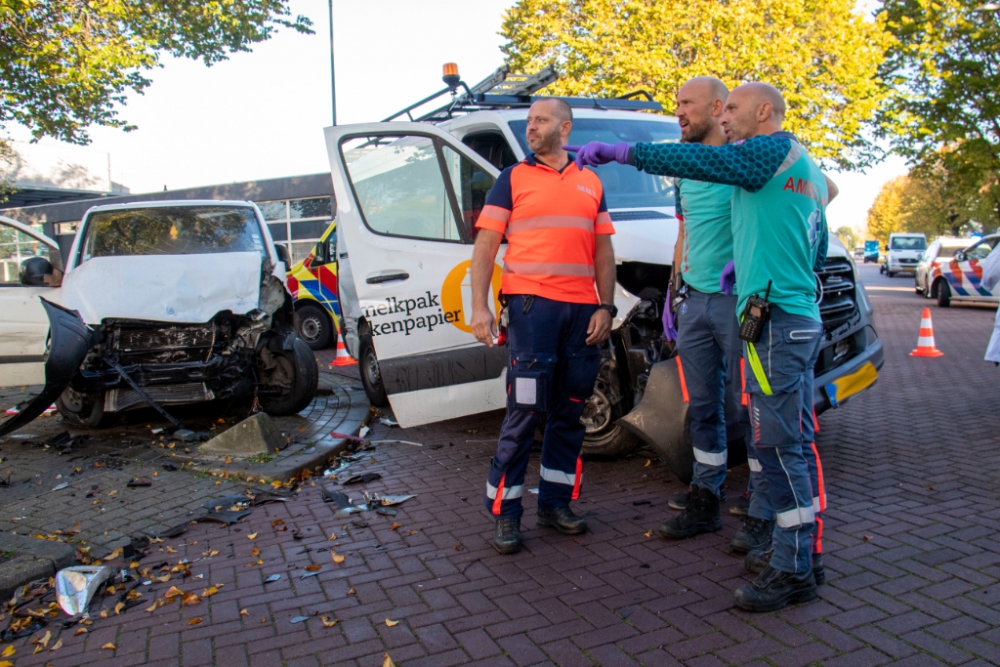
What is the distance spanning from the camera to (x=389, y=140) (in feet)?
18.7

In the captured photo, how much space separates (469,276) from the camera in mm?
4938

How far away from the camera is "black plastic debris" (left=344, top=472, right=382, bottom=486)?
4.95 meters

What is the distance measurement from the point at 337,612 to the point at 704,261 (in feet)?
7.02

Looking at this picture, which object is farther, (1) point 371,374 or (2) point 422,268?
(1) point 371,374

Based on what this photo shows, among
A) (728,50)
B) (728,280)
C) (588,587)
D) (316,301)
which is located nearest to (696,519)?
(588,587)

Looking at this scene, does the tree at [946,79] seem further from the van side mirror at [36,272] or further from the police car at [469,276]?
the van side mirror at [36,272]

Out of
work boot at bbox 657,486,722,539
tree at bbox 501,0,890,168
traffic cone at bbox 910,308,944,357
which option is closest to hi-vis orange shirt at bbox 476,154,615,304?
work boot at bbox 657,486,722,539

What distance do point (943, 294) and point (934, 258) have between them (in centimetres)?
172

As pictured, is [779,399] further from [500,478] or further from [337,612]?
[337,612]

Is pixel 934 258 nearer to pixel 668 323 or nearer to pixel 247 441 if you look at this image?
pixel 668 323

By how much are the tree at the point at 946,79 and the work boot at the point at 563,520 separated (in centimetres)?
2116

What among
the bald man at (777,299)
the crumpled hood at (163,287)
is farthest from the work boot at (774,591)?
the crumpled hood at (163,287)

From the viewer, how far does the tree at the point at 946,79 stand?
21500mm

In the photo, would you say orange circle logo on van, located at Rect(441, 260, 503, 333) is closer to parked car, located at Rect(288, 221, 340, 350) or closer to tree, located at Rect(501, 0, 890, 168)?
parked car, located at Rect(288, 221, 340, 350)
